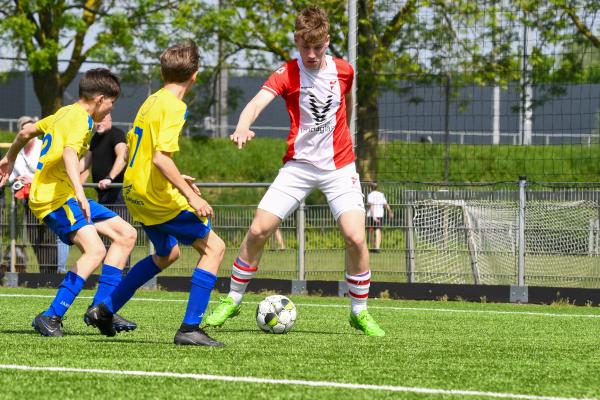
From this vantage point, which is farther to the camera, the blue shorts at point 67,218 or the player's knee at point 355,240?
the player's knee at point 355,240

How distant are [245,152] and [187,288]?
1945cm

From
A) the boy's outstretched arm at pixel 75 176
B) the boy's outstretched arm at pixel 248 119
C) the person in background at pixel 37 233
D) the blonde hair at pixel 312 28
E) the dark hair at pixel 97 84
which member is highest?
the blonde hair at pixel 312 28

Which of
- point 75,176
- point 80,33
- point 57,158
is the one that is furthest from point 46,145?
point 80,33

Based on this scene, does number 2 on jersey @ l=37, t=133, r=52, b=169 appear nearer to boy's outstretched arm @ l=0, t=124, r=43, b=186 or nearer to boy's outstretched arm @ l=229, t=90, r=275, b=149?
boy's outstretched arm @ l=0, t=124, r=43, b=186

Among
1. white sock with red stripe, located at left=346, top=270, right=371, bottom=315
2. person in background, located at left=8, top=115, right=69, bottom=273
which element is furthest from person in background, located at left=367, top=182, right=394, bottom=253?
white sock with red stripe, located at left=346, top=270, right=371, bottom=315

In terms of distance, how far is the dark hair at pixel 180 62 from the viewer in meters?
6.91

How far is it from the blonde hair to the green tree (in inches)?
773

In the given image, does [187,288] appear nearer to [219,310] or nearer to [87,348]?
[219,310]

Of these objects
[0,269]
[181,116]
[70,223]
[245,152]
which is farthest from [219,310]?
[245,152]

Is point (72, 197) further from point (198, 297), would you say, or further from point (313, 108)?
point (313, 108)

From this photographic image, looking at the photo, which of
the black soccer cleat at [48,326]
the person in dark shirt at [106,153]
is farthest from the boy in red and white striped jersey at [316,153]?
the person in dark shirt at [106,153]

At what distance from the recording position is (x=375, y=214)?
1353cm

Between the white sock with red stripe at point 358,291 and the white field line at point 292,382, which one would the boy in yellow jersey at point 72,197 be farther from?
the white field line at point 292,382

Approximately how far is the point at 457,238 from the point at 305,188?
582 cm
